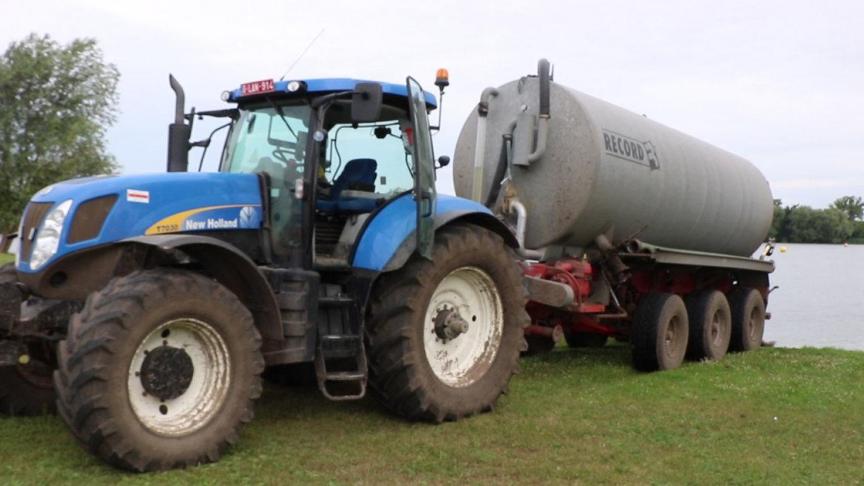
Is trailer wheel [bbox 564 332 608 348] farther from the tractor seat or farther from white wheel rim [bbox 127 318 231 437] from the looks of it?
white wheel rim [bbox 127 318 231 437]

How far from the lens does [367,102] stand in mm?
5898

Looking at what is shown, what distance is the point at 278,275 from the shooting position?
19.7 ft

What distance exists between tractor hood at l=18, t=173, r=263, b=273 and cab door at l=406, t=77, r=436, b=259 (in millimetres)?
1142

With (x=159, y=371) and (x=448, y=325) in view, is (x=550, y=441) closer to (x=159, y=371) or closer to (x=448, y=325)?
(x=448, y=325)

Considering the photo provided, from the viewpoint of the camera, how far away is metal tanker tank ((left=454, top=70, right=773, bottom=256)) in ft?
30.1

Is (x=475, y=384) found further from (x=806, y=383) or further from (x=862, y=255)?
(x=862, y=255)

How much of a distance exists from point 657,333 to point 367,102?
534cm

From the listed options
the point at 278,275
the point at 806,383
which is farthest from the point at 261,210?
the point at 806,383

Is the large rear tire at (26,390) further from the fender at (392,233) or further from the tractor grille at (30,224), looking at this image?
the fender at (392,233)

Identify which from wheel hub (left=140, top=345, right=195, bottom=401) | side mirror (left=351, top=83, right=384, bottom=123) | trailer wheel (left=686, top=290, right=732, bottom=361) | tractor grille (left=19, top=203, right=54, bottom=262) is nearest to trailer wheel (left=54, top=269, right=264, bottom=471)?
wheel hub (left=140, top=345, right=195, bottom=401)

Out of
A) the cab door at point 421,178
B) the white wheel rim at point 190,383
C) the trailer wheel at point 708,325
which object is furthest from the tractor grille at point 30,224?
the trailer wheel at point 708,325

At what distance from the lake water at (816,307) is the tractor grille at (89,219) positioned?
1123 centimetres

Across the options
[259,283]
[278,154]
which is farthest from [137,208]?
[278,154]

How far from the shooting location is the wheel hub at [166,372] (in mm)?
5168
